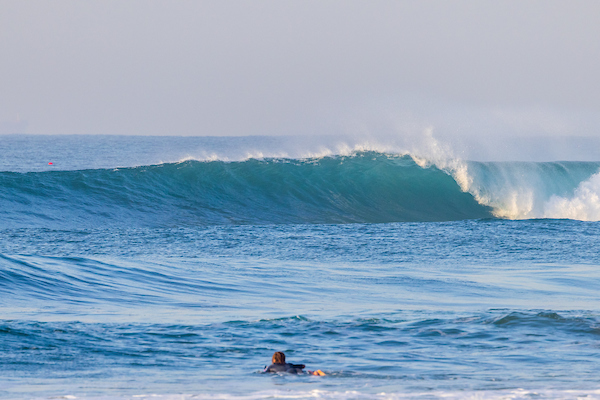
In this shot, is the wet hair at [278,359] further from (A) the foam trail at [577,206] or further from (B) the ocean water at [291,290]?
(A) the foam trail at [577,206]

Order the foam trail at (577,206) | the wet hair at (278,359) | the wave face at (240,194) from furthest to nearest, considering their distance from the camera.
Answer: the foam trail at (577,206) → the wave face at (240,194) → the wet hair at (278,359)

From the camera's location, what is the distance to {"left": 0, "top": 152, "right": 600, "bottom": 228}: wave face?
21.5 metres

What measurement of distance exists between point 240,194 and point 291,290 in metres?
13.4

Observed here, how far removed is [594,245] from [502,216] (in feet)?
24.0

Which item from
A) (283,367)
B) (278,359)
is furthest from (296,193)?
(283,367)

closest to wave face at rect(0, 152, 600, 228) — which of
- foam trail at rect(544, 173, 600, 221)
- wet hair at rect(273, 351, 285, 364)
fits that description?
foam trail at rect(544, 173, 600, 221)

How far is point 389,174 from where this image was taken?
26.6 meters

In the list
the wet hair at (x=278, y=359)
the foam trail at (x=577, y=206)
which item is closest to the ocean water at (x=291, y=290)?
the foam trail at (x=577, y=206)

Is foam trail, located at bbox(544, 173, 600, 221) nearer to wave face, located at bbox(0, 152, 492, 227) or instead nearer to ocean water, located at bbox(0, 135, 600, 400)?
ocean water, located at bbox(0, 135, 600, 400)

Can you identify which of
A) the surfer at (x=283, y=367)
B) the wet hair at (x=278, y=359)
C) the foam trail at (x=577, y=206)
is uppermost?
the foam trail at (x=577, y=206)

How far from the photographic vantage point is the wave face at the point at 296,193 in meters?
21.5

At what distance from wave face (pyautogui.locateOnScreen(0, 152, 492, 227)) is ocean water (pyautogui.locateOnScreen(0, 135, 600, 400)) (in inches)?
3.5

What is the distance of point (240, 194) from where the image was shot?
79.8ft

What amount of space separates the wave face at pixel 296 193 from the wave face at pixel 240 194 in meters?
0.03
